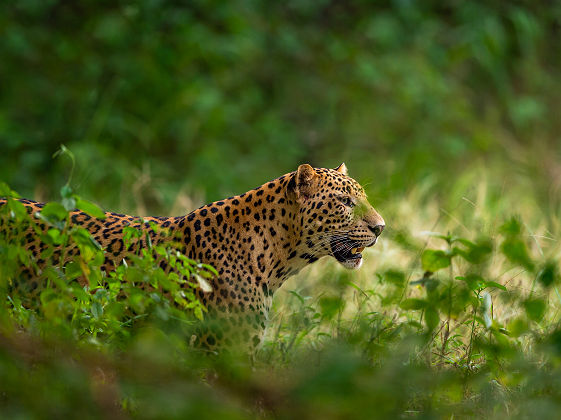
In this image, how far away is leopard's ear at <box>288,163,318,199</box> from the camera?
461 centimetres

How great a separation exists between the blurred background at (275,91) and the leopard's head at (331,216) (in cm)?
465

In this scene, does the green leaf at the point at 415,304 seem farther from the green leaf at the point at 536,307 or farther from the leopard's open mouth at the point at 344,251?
the leopard's open mouth at the point at 344,251

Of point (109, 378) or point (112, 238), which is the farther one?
point (112, 238)

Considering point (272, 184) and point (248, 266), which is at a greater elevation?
point (272, 184)

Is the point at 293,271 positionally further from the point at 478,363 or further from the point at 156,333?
the point at 156,333

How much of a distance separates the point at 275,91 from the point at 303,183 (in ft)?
24.2

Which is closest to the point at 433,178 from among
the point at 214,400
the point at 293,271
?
the point at 293,271

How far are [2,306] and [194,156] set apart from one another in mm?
7282

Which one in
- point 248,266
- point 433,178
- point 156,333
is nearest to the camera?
point 156,333

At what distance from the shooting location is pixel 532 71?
12320 mm

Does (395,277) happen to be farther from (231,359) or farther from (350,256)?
(231,359)

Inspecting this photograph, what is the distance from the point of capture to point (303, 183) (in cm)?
464

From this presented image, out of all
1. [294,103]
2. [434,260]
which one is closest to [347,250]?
[434,260]

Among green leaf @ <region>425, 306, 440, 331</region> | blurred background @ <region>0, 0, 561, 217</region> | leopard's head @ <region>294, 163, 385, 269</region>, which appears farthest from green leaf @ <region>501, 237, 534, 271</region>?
blurred background @ <region>0, 0, 561, 217</region>
